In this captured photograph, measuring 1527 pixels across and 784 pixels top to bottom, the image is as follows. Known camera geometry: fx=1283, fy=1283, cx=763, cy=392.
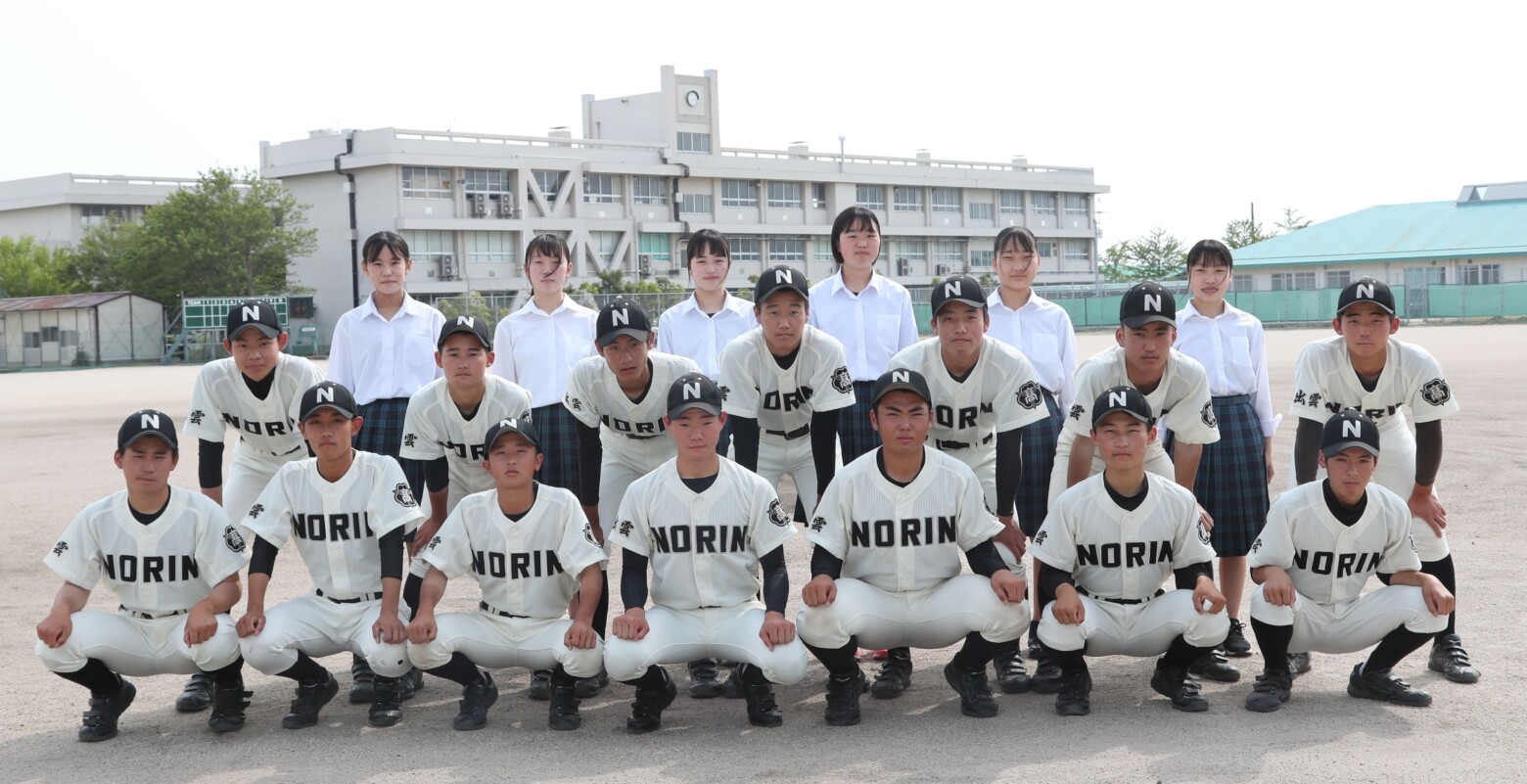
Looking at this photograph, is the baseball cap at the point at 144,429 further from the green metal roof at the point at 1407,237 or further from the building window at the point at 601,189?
the green metal roof at the point at 1407,237

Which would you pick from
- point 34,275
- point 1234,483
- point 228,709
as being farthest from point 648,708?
point 34,275

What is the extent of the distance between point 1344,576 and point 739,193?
61537mm

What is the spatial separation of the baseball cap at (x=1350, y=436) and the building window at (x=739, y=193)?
60.6 meters

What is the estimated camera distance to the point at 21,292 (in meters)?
60.4

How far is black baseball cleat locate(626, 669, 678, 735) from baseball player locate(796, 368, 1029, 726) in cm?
65

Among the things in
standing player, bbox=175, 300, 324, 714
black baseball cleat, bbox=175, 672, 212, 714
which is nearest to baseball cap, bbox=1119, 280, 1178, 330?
standing player, bbox=175, 300, 324, 714

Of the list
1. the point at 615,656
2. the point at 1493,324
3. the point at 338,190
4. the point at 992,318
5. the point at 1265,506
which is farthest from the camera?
the point at 338,190

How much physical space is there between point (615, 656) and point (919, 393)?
1695mm

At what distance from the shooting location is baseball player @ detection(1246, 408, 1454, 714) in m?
5.35

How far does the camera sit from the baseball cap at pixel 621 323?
20.0 ft

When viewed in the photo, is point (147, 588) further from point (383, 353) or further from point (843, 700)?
point (843, 700)

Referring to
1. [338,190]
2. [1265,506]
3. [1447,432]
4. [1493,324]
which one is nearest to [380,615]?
[1265,506]

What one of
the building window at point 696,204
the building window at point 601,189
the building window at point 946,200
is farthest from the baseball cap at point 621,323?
the building window at point 946,200

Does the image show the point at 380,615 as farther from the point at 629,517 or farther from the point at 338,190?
the point at 338,190
